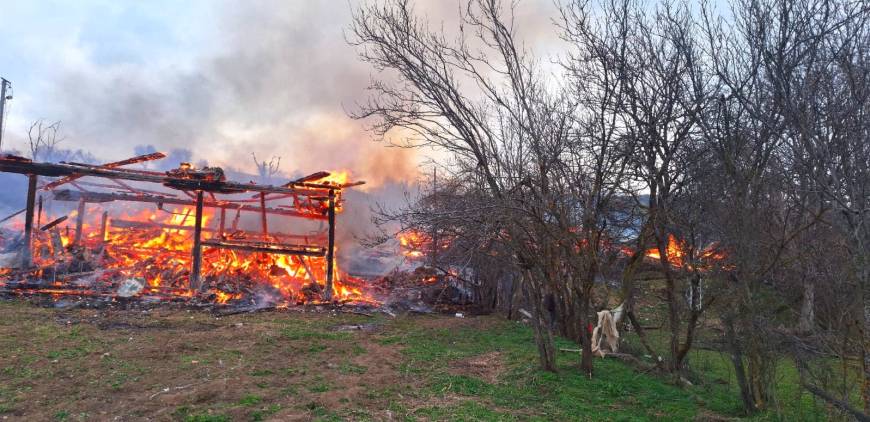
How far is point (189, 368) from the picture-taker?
766 centimetres

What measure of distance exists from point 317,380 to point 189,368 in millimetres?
2154

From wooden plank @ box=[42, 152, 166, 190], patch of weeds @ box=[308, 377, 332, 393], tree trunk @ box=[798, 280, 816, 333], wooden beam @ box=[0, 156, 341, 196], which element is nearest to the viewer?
tree trunk @ box=[798, 280, 816, 333]

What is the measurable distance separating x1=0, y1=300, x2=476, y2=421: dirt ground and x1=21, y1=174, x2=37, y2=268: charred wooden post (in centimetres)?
397

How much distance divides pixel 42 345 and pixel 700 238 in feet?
A: 37.4

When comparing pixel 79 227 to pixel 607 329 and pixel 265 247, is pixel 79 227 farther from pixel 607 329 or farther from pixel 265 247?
pixel 607 329

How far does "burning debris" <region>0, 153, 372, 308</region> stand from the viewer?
49.4ft

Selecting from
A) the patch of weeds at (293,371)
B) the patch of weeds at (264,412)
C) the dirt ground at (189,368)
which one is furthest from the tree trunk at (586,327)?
the patch of weeds at (264,412)

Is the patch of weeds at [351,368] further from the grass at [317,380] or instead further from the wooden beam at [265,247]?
the wooden beam at [265,247]

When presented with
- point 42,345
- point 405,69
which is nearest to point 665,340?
point 405,69

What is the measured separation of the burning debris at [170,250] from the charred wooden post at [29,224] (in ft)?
0.09

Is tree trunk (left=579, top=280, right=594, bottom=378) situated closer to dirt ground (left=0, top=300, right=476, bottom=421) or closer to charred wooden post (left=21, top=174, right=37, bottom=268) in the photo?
dirt ground (left=0, top=300, right=476, bottom=421)

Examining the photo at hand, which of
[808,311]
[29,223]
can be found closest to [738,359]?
[808,311]

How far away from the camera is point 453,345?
10.6m

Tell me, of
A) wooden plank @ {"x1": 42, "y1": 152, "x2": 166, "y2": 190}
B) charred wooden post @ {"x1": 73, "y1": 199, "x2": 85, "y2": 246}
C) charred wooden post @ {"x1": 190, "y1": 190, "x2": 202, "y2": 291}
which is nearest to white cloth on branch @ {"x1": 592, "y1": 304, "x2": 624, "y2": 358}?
charred wooden post @ {"x1": 190, "y1": 190, "x2": 202, "y2": 291}
